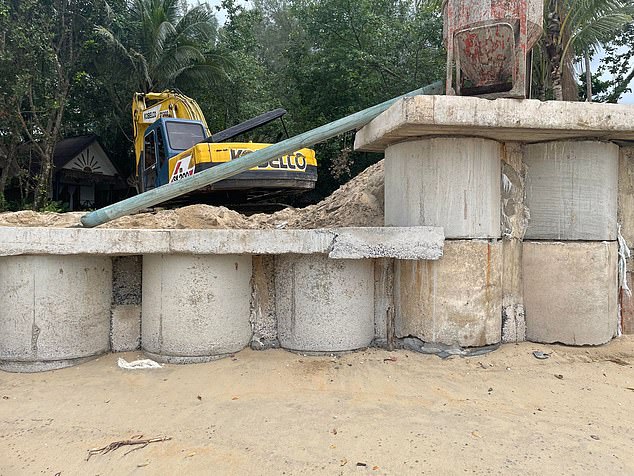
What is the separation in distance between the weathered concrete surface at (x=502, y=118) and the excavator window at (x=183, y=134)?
5529 millimetres

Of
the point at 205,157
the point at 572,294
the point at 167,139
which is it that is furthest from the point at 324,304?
the point at 167,139

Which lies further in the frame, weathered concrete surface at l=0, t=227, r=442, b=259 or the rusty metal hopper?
the rusty metal hopper

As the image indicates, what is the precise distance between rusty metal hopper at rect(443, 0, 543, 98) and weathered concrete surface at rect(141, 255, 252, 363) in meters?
2.51

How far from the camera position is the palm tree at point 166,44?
53.3 ft

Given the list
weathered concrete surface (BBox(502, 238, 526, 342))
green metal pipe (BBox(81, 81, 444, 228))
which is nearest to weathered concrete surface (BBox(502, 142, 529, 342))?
weathered concrete surface (BBox(502, 238, 526, 342))

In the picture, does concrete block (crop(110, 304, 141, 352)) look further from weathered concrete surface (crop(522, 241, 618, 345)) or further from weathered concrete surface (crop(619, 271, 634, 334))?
weathered concrete surface (crop(619, 271, 634, 334))

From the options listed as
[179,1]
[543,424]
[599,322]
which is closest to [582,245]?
[599,322]

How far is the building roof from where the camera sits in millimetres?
17609

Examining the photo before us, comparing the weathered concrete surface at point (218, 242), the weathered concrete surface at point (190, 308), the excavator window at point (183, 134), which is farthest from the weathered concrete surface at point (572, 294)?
the excavator window at point (183, 134)

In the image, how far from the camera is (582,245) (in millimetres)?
4301

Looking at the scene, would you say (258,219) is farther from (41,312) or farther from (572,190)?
(572,190)

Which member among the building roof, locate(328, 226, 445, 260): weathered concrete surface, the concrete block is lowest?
the concrete block

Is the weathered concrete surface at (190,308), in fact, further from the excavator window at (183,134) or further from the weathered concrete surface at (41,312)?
the excavator window at (183,134)

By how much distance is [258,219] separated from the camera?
6184mm
